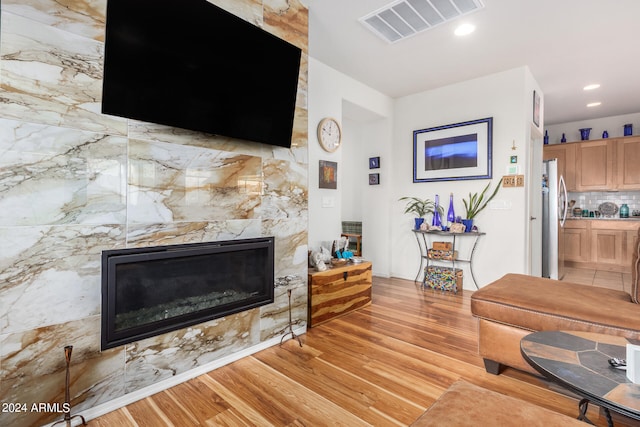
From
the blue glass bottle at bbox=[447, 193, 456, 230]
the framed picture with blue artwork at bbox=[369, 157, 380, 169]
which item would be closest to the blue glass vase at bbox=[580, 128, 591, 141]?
the blue glass bottle at bbox=[447, 193, 456, 230]

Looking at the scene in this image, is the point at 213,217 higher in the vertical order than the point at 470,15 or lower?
lower

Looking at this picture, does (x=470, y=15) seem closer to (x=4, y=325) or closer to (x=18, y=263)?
(x=18, y=263)

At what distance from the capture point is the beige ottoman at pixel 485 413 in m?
0.93

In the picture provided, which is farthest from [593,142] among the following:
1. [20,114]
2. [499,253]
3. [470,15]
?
[20,114]

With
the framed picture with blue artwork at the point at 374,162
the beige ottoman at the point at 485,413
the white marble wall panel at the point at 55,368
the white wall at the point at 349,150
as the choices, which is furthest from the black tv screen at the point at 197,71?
the framed picture with blue artwork at the point at 374,162

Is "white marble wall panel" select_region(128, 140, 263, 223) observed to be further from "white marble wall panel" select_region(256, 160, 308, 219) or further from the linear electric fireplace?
the linear electric fireplace

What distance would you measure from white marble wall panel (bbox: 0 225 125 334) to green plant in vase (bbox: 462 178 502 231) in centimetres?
372

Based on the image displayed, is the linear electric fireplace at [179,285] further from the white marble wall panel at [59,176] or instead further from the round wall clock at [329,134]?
the round wall clock at [329,134]

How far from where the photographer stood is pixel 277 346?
7.90 feet

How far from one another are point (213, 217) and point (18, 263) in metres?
0.94

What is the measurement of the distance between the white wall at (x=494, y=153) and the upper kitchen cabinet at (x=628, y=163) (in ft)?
9.15

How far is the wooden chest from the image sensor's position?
2801 mm

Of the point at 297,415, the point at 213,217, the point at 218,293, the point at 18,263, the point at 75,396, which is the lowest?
the point at 297,415

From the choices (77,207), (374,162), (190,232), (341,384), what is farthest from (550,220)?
(77,207)
